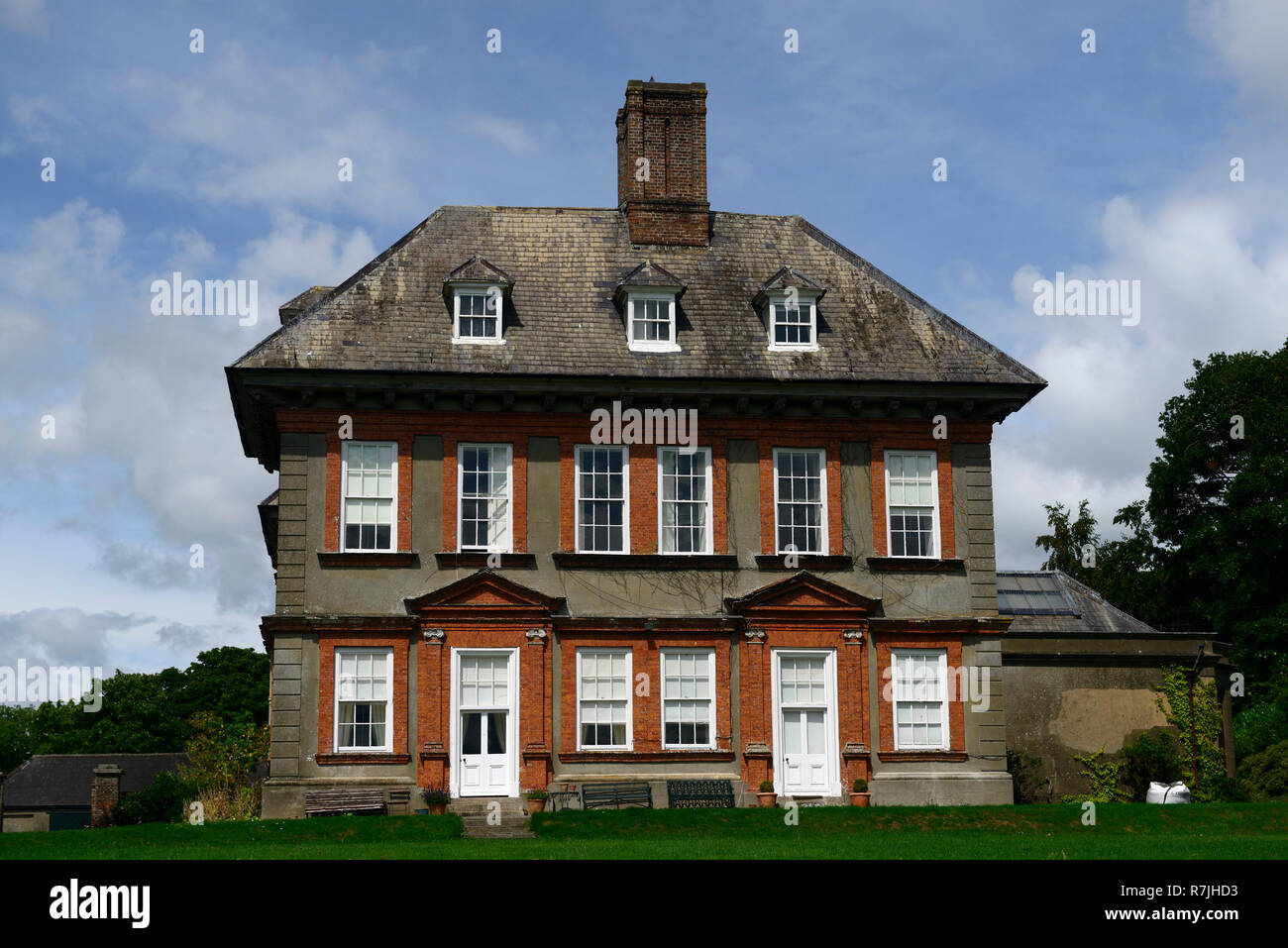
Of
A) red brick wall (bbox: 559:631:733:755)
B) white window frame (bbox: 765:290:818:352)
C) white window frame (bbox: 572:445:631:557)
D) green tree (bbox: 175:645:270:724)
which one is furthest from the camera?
green tree (bbox: 175:645:270:724)

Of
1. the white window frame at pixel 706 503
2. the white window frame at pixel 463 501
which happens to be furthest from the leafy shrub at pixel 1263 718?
the white window frame at pixel 463 501

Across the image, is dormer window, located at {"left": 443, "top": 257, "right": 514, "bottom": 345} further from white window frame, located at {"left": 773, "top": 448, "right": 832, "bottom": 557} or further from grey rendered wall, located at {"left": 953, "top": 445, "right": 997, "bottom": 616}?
grey rendered wall, located at {"left": 953, "top": 445, "right": 997, "bottom": 616}

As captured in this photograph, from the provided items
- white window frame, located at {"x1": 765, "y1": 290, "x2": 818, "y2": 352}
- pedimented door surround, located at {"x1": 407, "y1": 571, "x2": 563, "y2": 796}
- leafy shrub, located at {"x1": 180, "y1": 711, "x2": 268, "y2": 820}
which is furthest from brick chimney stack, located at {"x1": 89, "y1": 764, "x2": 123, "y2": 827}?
white window frame, located at {"x1": 765, "y1": 290, "x2": 818, "y2": 352}

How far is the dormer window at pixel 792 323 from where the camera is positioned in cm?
3259

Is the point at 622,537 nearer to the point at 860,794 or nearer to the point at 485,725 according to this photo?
the point at 485,725

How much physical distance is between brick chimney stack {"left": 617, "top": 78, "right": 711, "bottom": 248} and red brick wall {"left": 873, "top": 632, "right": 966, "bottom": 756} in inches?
426

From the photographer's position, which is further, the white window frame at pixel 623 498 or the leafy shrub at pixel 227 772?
the white window frame at pixel 623 498

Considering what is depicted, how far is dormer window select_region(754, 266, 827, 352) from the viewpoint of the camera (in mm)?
32594

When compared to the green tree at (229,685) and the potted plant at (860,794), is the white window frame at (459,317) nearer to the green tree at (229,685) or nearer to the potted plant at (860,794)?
the potted plant at (860,794)

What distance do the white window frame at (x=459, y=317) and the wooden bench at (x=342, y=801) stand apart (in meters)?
9.88

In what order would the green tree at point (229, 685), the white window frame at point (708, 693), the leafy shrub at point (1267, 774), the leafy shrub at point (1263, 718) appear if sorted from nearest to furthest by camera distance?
the white window frame at point (708, 693) < the leafy shrub at point (1267, 774) < the leafy shrub at point (1263, 718) < the green tree at point (229, 685)

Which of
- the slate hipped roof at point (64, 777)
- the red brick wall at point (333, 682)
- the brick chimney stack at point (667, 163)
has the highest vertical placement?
the brick chimney stack at point (667, 163)

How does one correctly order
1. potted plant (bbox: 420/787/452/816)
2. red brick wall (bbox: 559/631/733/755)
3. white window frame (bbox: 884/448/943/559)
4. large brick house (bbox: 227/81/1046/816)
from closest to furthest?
potted plant (bbox: 420/787/452/816), large brick house (bbox: 227/81/1046/816), red brick wall (bbox: 559/631/733/755), white window frame (bbox: 884/448/943/559)

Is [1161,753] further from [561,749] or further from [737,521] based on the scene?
[561,749]
